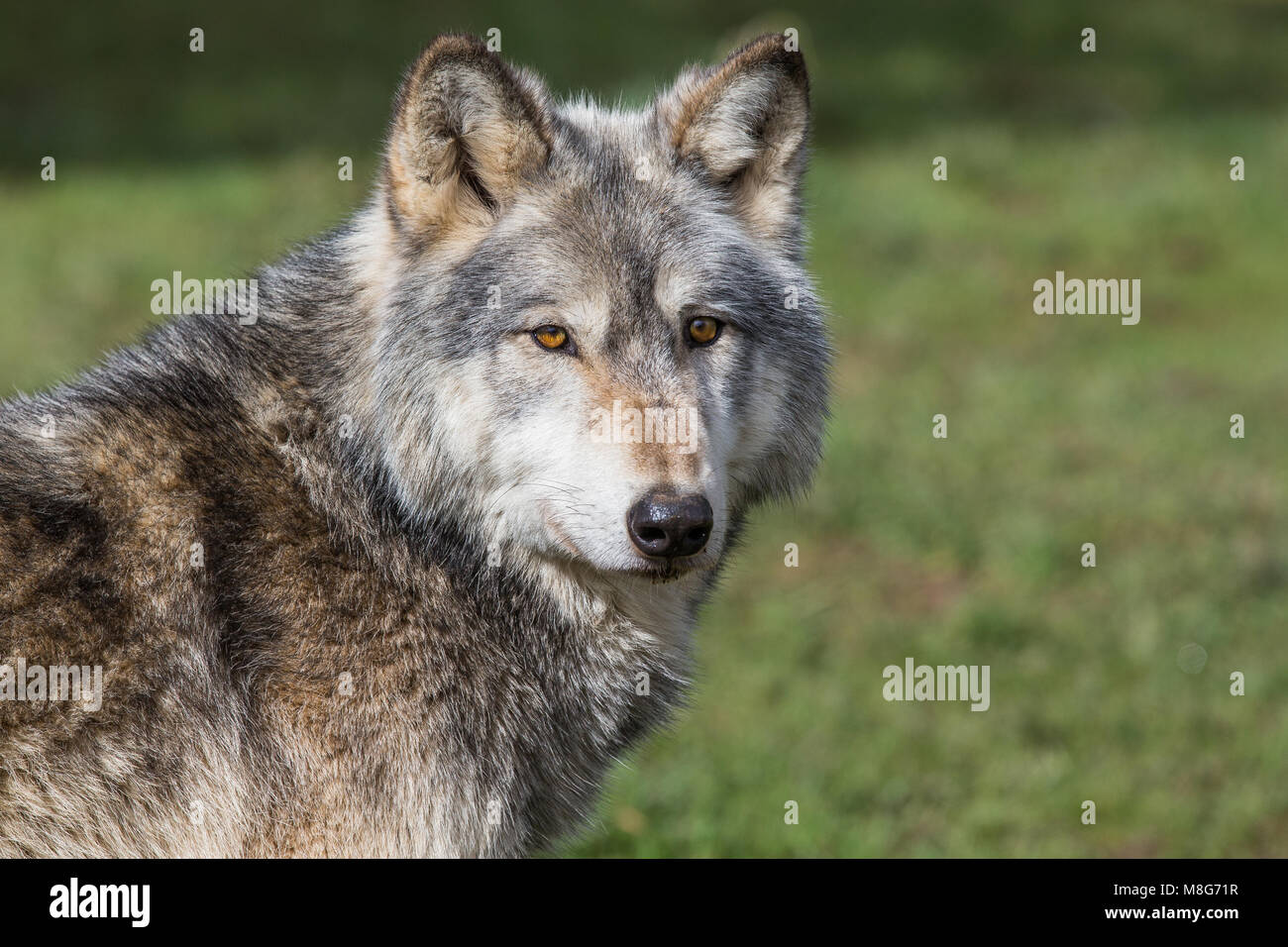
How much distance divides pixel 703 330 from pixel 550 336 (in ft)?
1.49

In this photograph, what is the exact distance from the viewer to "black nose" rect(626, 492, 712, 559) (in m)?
3.43

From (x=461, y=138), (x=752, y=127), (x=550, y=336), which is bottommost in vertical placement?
(x=550, y=336)

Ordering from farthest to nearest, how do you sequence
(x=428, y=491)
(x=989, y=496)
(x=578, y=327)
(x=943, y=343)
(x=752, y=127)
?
(x=943, y=343)
(x=989, y=496)
(x=752, y=127)
(x=428, y=491)
(x=578, y=327)

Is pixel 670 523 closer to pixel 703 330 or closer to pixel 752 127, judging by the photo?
pixel 703 330

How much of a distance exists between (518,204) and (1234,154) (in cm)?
1306

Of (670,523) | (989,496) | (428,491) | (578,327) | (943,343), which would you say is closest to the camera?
(670,523)

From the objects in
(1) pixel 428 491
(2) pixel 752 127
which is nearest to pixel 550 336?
(1) pixel 428 491

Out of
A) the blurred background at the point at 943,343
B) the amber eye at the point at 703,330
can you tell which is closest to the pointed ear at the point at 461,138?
the amber eye at the point at 703,330

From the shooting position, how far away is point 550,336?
3.73 m

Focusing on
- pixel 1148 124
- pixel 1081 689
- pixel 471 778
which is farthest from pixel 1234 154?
pixel 471 778

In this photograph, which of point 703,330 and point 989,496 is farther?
point 989,496

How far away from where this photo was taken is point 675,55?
15.1 m

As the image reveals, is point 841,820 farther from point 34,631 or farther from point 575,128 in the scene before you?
point 34,631

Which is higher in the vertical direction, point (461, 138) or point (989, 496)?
point (461, 138)
